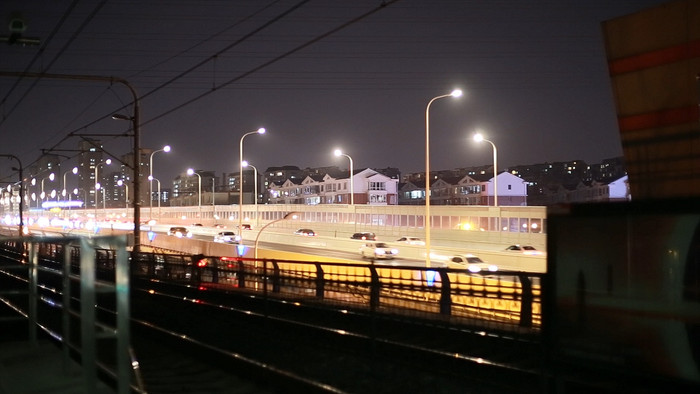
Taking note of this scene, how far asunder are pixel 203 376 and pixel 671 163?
9.03 meters

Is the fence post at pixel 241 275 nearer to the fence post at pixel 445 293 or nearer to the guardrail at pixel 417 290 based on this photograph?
the guardrail at pixel 417 290

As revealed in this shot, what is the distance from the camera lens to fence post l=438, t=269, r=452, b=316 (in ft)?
43.4

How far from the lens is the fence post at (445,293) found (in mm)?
13227

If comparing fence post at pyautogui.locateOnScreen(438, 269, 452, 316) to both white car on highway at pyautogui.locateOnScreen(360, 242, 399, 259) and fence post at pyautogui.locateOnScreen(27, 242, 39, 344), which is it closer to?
fence post at pyautogui.locateOnScreen(27, 242, 39, 344)

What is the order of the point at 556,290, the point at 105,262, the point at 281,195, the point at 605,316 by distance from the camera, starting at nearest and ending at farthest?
1. the point at 605,316
2. the point at 556,290
3. the point at 105,262
4. the point at 281,195

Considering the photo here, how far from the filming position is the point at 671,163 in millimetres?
12250

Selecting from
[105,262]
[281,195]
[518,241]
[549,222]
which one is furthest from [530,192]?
[549,222]

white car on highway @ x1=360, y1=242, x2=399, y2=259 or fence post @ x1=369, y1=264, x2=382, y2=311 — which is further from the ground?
fence post @ x1=369, y1=264, x2=382, y2=311

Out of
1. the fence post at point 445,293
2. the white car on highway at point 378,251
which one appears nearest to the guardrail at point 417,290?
the fence post at point 445,293

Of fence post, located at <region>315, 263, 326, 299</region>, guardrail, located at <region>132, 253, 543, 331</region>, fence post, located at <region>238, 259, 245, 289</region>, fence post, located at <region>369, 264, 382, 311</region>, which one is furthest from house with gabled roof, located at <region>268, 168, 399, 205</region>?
fence post, located at <region>369, 264, 382, 311</region>

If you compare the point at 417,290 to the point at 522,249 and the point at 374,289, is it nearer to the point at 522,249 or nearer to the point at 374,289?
the point at 374,289

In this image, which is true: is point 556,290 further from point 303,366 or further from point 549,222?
point 303,366

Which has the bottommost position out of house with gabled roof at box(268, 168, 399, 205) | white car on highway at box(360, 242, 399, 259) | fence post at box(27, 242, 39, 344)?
white car on highway at box(360, 242, 399, 259)

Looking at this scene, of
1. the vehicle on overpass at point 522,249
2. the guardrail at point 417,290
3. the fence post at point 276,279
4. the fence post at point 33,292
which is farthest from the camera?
the vehicle on overpass at point 522,249
